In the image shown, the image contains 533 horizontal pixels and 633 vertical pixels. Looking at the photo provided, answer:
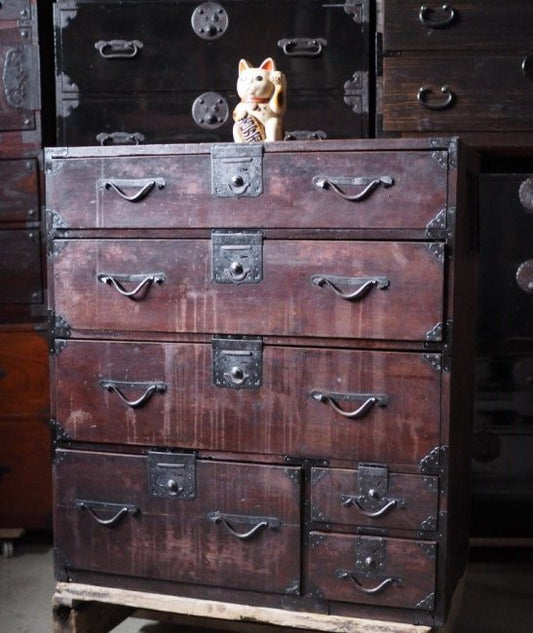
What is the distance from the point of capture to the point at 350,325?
1733 millimetres

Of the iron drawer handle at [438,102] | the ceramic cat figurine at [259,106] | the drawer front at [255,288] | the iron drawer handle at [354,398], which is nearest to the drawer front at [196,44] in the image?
the iron drawer handle at [438,102]

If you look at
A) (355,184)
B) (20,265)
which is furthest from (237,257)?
(20,265)

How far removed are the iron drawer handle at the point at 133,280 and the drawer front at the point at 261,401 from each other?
0.37 feet

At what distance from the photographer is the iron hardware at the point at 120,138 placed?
2.49 m

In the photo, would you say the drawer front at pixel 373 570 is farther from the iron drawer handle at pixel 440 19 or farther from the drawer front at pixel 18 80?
the drawer front at pixel 18 80

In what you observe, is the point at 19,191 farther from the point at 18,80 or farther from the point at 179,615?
the point at 179,615

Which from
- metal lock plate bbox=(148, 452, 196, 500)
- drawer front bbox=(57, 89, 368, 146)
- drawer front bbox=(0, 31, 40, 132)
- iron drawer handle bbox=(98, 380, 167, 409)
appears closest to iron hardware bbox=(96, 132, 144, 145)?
drawer front bbox=(57, 89, 368, 146)

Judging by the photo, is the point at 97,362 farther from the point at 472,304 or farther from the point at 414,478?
the point at 472,304

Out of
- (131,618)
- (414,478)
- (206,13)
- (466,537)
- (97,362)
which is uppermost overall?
(206,13)

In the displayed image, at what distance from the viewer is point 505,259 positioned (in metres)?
2.45

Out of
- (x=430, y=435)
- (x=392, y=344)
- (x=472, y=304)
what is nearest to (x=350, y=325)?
(x=392, y=344)

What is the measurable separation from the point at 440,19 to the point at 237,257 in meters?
0.94

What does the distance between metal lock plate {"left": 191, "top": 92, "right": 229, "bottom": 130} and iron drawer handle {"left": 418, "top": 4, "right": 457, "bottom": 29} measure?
1.91 feet

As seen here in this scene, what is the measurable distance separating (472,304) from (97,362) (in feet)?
2.82
